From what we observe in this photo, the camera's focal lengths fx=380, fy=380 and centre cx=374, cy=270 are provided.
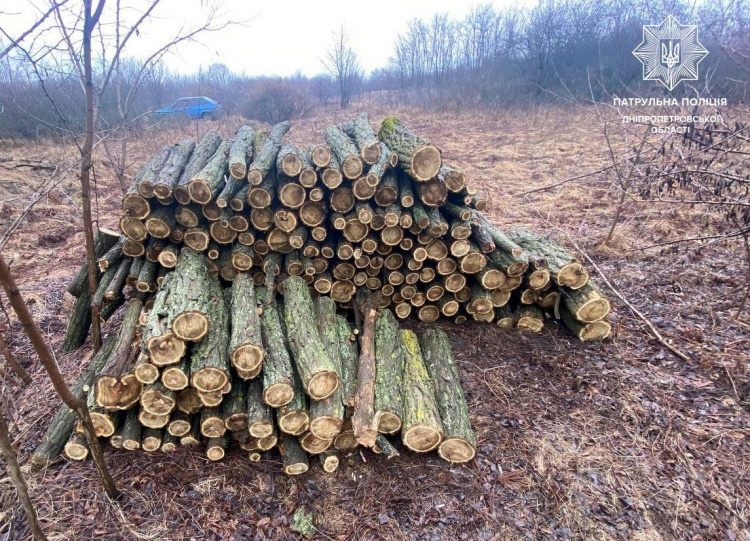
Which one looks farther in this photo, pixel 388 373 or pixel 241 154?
pixel 241 154

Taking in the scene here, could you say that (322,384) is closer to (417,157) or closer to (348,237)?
(348,237)

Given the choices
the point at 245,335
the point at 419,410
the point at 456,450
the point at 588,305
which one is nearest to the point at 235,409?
the point at 245,335

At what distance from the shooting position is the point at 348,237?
395 cm

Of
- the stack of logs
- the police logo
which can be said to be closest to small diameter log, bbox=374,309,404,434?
the stack of logs

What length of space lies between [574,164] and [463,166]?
3003mm

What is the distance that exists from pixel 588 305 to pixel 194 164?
4411 millimetres

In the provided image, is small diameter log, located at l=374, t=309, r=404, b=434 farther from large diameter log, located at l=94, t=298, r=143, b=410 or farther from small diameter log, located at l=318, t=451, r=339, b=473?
large diameter log, located at l=94, t=298, r=143, b=410

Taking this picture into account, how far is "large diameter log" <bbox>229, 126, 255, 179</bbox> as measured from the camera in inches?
147

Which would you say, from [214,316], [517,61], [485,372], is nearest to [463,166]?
[485,372]

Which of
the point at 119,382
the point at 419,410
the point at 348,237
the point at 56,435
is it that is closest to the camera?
the point at 119,382

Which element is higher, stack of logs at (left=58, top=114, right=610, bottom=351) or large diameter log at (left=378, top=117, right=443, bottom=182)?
large diameter log at (left=378, top=117, right=443, bottom=182)

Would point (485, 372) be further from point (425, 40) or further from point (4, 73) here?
point (425, 40)

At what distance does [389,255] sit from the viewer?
4.18m

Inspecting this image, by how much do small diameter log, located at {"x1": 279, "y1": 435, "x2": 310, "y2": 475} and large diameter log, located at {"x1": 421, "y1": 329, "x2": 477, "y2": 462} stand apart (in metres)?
1.02
